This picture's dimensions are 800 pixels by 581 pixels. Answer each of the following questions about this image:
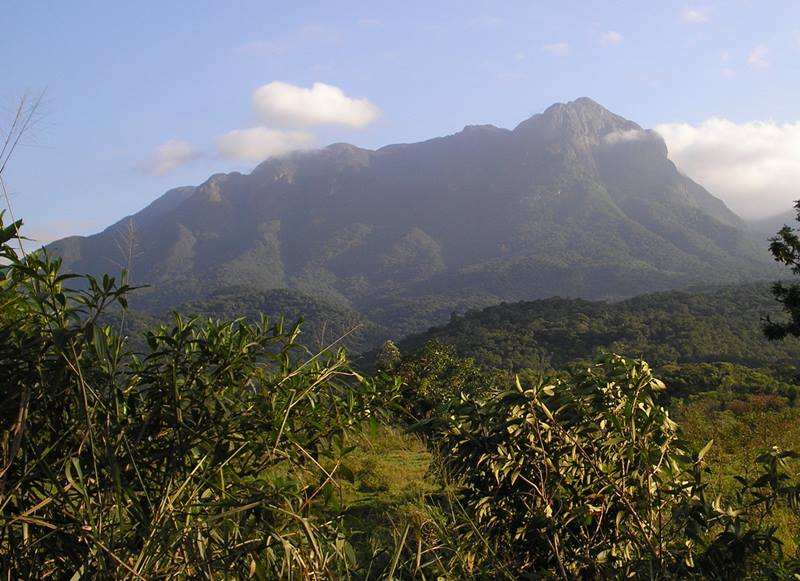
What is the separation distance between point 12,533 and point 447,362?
576 inches

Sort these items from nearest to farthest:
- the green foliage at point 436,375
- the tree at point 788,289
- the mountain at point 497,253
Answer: the green foliage at point 436,375 < the tree at point 788,289 < the mountain at point 497,253

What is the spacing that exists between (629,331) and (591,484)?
193ft

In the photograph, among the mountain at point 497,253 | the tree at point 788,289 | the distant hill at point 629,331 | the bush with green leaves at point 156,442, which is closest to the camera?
the bush with green leaves at point 156,442

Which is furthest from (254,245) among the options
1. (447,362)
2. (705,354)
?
(447,362)

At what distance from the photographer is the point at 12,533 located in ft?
6.43

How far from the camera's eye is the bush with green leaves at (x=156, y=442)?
6.23 feet

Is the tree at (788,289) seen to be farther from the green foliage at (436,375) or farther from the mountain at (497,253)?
the mountain at (497,253)

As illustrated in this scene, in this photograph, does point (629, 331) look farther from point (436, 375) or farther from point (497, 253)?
point (497, 253)

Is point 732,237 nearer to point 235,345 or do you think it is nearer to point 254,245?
point 254,245

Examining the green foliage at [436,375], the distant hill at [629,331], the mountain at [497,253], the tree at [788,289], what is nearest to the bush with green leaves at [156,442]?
the green foliage at [436,375]

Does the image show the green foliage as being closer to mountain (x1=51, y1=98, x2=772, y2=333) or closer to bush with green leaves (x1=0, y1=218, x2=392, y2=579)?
bush with green leaves (x1=0, y1=218, x2=392, y2=579)

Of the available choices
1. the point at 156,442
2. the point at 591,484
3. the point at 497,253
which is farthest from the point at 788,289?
the point at 497,253

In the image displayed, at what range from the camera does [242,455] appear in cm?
223

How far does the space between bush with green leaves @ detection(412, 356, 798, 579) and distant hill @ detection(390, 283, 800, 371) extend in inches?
1592
